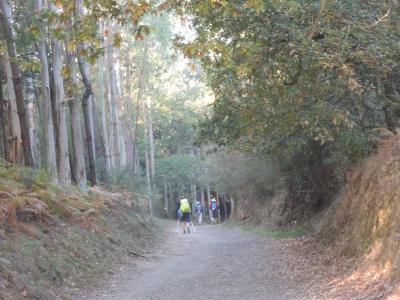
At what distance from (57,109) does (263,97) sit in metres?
7.45

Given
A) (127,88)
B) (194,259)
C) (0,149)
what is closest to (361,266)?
(194,259)

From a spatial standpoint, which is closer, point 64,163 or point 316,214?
point 64,163

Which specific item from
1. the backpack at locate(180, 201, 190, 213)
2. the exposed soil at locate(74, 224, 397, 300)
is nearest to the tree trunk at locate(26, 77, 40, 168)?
the exposed soil at locate(74, 224, 397, 300)

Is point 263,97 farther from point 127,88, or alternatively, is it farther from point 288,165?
point 127,88

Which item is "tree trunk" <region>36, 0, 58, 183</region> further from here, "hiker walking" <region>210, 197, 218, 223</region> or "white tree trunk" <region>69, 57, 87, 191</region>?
"hiker walking" <region>210, 197, 218, 223</region>

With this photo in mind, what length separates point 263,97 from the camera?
11828 mm

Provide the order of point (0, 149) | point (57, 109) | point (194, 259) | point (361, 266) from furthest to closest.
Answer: point (0, 149)
point (57, 109)
point (194, 259)
point (361, 266)

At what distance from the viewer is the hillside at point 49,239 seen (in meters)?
8.66

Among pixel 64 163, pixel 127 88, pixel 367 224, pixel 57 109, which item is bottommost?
pixel 367 224

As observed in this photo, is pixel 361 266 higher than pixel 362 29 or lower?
lower

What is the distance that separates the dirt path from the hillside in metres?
0.64

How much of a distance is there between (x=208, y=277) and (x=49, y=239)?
3296mm

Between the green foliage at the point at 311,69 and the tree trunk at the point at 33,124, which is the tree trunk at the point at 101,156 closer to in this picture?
the tree trunk at the point at 33,124

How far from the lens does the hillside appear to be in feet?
28.4
